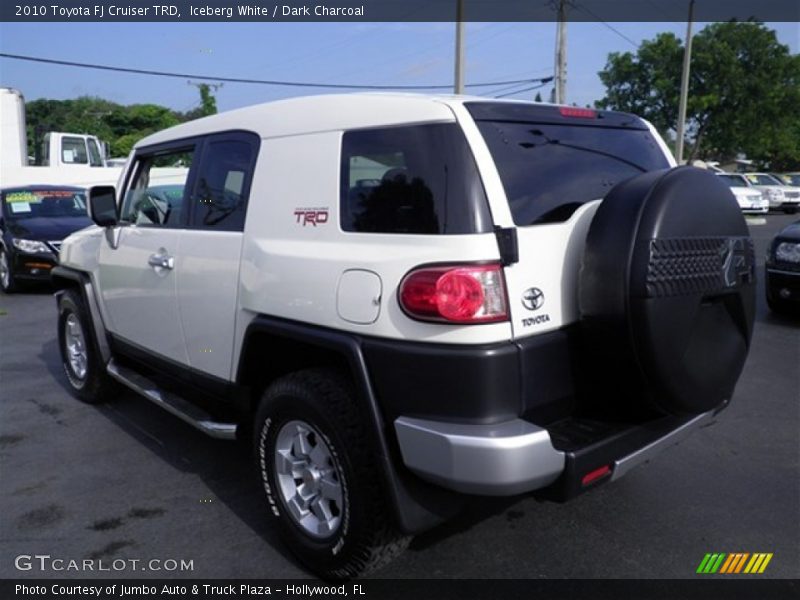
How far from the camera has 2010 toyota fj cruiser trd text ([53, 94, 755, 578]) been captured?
2293 mm

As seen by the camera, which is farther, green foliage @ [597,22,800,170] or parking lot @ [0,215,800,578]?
green foliage @ [597,22,800,170]

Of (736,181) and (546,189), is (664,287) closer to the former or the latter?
(546,189)

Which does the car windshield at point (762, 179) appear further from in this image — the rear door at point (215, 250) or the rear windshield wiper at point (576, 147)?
the rear door at point (215, 250)

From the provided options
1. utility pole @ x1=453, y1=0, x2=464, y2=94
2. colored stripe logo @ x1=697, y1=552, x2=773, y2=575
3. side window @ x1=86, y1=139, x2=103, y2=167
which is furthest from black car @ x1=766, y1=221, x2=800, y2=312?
side window @ x1=86, y1=139, x2=103, y2=167

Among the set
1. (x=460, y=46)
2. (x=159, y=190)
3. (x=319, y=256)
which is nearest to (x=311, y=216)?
(x=319, y=256)

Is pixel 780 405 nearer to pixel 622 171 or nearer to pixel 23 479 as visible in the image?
pixel 622 171

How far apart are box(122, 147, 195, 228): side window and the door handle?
19 centimetres

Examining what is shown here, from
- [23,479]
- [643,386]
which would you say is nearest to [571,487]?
[643,386]

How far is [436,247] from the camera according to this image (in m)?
2.33

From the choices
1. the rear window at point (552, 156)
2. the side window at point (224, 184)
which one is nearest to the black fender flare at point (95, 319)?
the side window at point (224, 184)

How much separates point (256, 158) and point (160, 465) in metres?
1.97

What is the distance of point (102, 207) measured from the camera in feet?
14.2

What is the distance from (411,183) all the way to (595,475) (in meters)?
1.25

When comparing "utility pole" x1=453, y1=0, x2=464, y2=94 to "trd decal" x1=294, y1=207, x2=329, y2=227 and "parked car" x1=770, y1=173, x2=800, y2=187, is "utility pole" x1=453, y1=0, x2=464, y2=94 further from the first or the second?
"parked car" x1=770, y1=173, x2=800, y2=187
